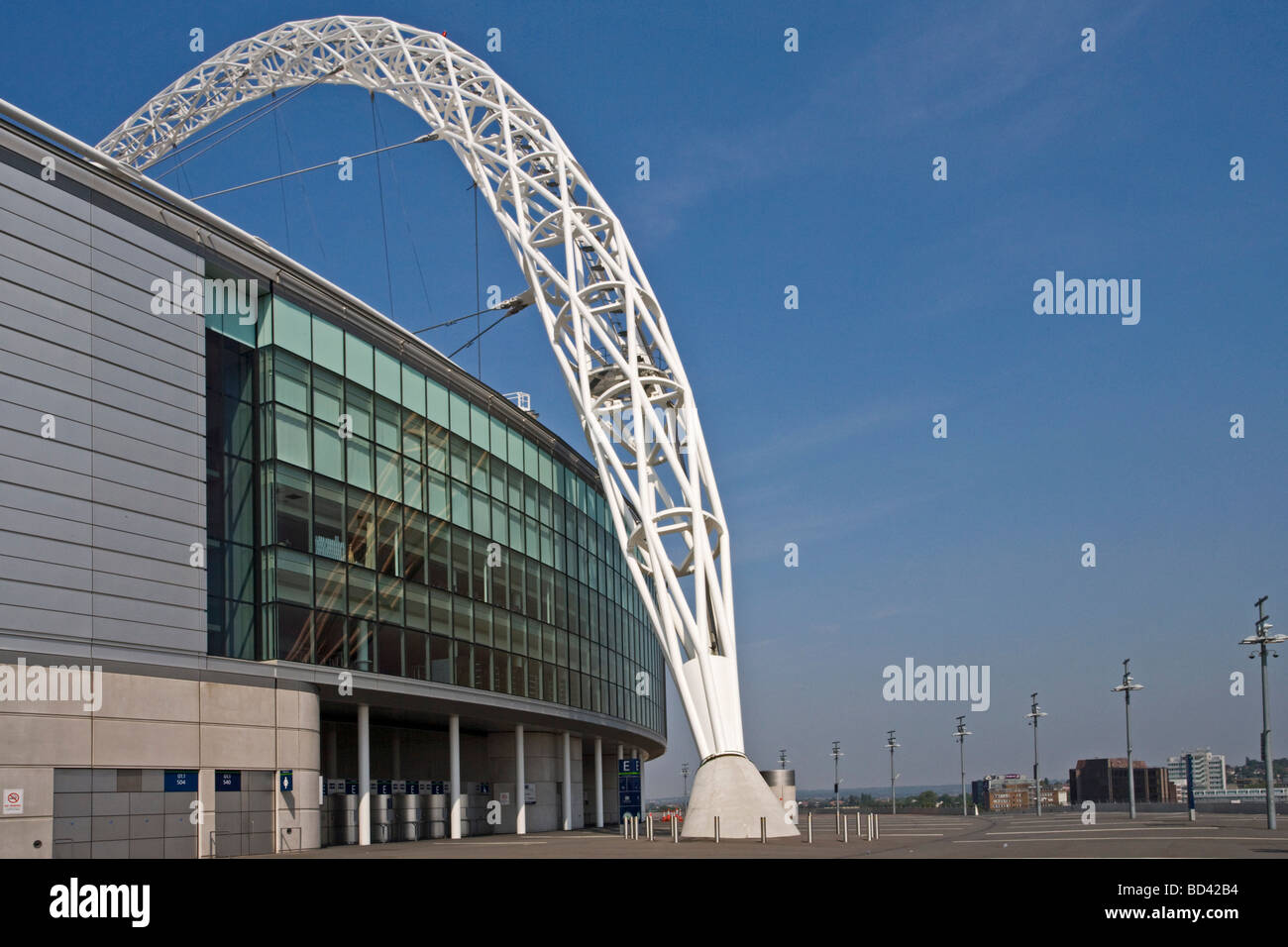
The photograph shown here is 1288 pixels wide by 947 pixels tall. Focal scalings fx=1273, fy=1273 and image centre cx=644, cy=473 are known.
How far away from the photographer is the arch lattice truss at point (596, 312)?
116 ft

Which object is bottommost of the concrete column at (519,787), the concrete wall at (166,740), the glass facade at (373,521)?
the concrete column at (519,787)

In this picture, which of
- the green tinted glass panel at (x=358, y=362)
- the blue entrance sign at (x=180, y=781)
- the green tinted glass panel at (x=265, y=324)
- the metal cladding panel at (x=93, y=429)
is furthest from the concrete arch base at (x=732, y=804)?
the green tinted glass panel at (x=265, y=324)

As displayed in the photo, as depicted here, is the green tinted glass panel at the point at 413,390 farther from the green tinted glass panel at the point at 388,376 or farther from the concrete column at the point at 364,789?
the concrete column at the point at 364,789

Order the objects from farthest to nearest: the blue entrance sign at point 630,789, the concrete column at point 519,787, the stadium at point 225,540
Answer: the blue entrance sign at point 630,789 < the concrete column at point 519,787 < the stadium at point 225,540

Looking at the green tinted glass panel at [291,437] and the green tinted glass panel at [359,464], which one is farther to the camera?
the green tinted glass panel at [359,464]

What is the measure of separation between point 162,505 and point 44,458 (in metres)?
3.37

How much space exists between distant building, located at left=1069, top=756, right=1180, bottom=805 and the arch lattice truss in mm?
121011

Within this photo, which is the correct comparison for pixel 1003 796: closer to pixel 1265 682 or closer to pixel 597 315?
pixel 1265 682

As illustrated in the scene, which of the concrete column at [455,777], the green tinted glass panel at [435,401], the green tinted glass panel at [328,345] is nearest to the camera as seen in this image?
the green tinted glass panel at [328,345]

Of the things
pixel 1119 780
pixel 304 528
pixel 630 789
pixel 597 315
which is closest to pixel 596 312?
pixel 597 315

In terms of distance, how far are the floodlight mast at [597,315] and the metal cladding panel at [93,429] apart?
12.1 m

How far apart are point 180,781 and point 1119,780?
14608 centimetres

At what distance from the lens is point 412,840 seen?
4112 cm
